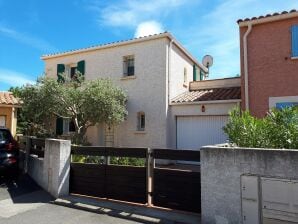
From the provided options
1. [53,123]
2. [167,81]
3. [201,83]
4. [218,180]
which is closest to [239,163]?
[218,180]

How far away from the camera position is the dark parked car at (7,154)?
9820 millimetres

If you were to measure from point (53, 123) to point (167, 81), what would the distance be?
25.5 ft

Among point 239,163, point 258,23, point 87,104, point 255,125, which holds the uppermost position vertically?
point 258,23

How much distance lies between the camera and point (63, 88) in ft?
44.8

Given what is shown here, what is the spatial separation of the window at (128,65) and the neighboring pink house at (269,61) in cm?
607

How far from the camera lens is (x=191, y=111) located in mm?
14477

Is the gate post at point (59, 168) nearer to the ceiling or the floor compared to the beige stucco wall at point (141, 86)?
nearer to the floor

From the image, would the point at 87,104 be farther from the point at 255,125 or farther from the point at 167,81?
the point at 255,125

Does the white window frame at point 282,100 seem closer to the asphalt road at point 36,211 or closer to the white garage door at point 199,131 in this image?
the white garage door at point 199,131

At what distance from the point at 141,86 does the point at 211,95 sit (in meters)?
3.57

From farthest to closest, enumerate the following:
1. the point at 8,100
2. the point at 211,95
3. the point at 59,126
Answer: the point at 59,126 < the point at 8,100 < the point at 211,95

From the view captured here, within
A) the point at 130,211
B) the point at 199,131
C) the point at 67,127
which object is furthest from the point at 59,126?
the point at 130,211

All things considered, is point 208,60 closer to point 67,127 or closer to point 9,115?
point 67,127

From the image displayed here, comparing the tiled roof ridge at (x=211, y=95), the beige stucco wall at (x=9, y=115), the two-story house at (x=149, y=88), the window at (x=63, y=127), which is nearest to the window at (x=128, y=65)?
the two-story house at (x=149, y=88)
